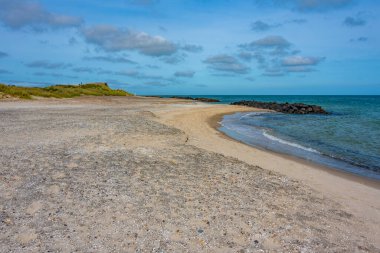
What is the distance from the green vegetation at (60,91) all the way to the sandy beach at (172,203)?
34808mm

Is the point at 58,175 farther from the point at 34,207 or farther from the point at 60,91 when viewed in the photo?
the point at 60,91

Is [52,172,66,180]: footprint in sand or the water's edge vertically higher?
[52,172,66,180]: footprint in sand

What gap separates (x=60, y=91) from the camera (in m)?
56.6

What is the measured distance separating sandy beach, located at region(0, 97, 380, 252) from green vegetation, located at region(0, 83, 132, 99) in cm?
3481

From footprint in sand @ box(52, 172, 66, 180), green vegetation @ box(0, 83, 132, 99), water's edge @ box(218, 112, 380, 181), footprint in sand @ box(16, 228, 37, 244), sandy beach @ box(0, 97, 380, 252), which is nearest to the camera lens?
footprint in sand @ box(16, 228, 37, 244)

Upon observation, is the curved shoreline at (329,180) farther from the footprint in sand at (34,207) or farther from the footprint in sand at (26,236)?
the footprint in sand at (34,207)

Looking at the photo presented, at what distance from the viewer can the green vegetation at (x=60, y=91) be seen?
43562 mm

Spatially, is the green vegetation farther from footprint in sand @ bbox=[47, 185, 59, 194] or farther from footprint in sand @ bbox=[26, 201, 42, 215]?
footprint in sand @ bbox=[26, 201, 42, 215]

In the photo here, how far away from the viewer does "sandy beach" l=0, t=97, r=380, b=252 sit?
18.9 ft

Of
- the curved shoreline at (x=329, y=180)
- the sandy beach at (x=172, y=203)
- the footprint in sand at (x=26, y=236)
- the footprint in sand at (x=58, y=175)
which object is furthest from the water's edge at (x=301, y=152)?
the footprint in sand at (x=26, y=236)

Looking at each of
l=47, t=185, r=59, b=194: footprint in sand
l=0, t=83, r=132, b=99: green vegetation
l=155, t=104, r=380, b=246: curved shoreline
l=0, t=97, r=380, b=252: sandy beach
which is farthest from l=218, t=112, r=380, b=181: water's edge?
l=0, t=83, r=132, b=99: green vegetation

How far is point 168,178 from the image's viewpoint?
930cm

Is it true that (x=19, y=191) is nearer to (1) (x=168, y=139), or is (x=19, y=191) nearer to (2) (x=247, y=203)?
(2) (x=247, y=203)

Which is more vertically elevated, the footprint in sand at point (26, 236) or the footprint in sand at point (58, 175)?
the footprint in sand at point (58, 175)
